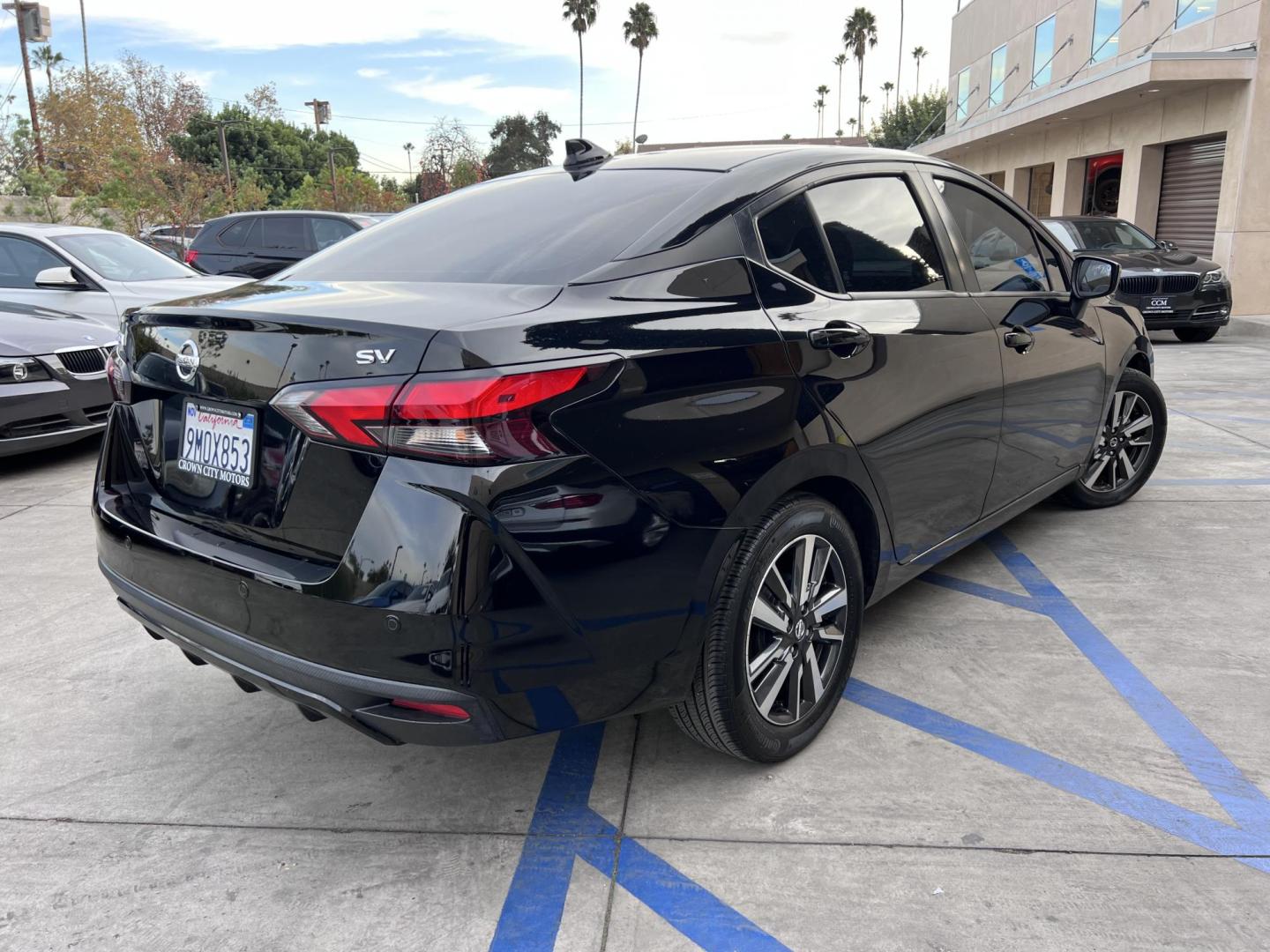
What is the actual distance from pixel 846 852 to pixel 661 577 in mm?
837

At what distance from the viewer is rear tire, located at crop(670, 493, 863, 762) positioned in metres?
2.48

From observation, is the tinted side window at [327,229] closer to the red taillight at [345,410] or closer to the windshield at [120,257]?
the windshield at [120,257]

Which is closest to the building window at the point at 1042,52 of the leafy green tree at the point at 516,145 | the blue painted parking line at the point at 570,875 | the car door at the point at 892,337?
the car door at the point at 892,337

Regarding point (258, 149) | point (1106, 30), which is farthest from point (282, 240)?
point (258, 149)

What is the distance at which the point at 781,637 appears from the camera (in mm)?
2693

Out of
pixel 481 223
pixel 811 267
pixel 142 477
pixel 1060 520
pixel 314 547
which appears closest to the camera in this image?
pixel 314 547

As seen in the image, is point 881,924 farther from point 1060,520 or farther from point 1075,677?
Answer: point 1060,520

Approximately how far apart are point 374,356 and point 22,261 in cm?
760

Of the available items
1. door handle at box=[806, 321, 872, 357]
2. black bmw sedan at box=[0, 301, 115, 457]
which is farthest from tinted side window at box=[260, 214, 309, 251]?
door handle at box=[806, 321, 872, 357]

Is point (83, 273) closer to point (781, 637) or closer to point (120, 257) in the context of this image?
point (120, 257)

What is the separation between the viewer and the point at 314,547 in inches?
86.3

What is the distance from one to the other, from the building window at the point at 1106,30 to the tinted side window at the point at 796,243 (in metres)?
22.8

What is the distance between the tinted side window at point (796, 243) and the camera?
275cm

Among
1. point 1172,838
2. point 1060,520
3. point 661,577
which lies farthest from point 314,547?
point 1060,520
